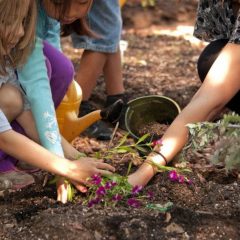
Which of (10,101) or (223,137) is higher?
(223,137)

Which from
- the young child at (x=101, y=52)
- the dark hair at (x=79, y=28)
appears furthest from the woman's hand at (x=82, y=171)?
the young child at (x=101, y=52)

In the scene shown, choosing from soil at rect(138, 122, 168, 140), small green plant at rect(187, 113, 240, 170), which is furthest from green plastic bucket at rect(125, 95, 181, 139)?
small green plant at rect(187, 113, 240, 170)

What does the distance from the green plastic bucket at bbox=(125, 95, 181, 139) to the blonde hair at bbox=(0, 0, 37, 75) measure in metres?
0.58

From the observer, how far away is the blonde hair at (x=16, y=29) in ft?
7.37

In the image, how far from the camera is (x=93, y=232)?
1.96 m

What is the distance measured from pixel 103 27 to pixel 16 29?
110 cm

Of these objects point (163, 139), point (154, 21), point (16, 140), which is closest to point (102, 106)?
point (163, 139)

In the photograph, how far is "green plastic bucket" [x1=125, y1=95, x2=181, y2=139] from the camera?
2756 millimetres

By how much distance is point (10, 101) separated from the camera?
2.41 m

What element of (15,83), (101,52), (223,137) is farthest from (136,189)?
(101,52)

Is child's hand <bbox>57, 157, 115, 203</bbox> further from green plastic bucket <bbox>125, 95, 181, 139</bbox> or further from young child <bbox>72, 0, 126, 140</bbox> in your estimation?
young child <bbox>72, 0, 126, 140</bbox>

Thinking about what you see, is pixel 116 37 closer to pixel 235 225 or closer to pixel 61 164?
pixel 61 164

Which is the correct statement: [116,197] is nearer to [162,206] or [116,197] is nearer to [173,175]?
[162,206]

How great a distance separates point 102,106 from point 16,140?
4.80ft
